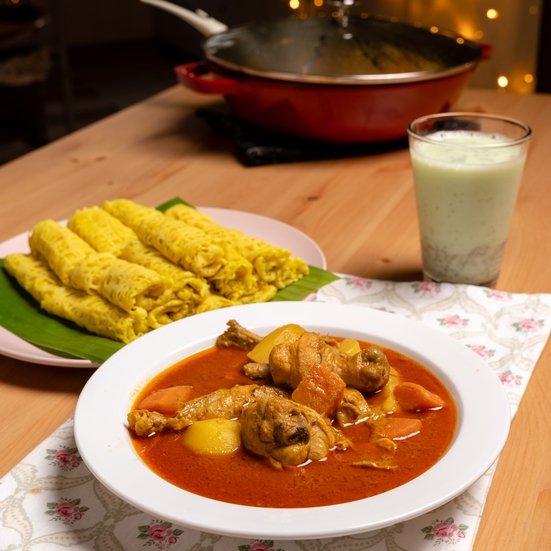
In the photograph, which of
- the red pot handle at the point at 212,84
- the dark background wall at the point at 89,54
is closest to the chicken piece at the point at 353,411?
the red pot handle at the point at 212,84

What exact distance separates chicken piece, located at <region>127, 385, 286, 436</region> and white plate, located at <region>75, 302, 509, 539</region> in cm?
2

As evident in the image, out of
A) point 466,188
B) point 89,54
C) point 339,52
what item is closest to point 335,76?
point 339,52

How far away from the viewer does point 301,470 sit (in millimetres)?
846

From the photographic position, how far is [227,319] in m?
1.14

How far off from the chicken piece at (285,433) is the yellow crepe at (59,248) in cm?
53

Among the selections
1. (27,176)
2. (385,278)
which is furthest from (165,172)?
(385,278)

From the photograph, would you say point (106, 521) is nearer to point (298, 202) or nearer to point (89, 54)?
point (298, 202)

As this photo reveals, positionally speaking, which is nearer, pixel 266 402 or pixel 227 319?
pixel 266 402

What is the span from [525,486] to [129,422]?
1.44ft

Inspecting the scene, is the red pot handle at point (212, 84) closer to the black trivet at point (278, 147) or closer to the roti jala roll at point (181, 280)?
the black trivet at point (278, 147)

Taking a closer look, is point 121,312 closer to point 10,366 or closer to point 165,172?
point 10,366

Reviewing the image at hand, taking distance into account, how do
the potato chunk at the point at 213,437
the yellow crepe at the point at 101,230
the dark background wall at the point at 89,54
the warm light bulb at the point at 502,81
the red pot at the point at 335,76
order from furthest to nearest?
the warm light bulb at the point at 502,81 < the dark background wall at the point at 89,54 < the red pot at the point at 335,76 < the yellow crepe at the point at 101,230 < the potato chunk at the point at 213,437

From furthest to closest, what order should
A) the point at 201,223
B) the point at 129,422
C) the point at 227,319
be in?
the point at 201,223 < the point at 227,319 < the point at 129,422

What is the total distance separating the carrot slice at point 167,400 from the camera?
959 millimetres
